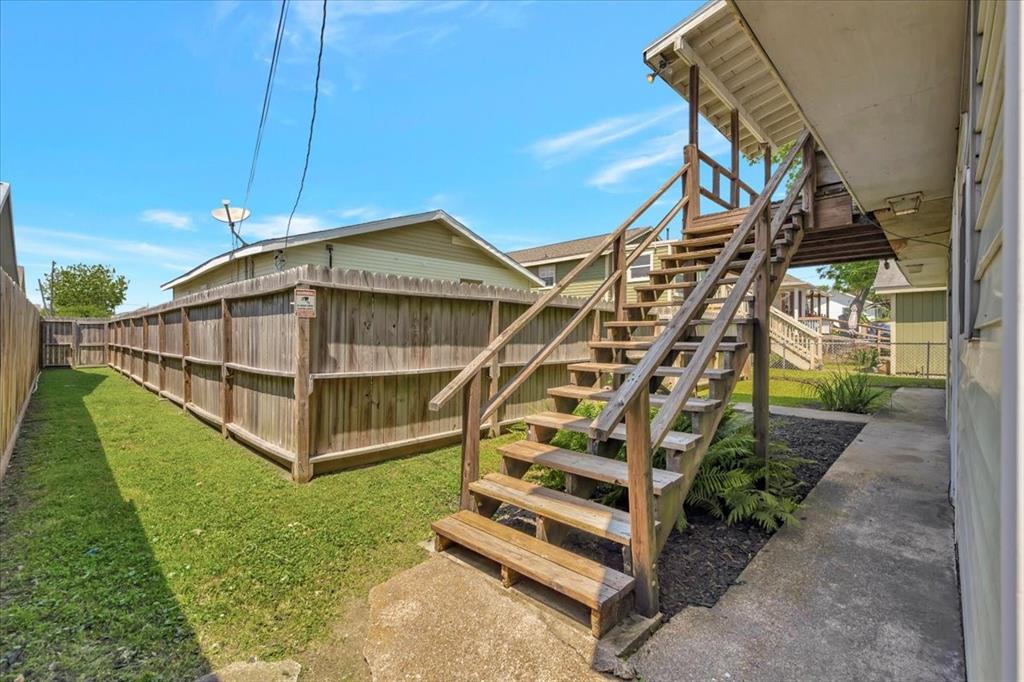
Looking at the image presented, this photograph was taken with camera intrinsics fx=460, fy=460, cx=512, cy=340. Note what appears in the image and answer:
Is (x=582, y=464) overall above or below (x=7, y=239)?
below

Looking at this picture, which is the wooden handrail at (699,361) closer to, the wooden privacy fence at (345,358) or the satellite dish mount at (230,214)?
the wooden privacy fence at (345,358)

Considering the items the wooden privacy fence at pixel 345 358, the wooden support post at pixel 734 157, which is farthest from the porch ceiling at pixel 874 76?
the wooden privacy fence at pixel 345 358

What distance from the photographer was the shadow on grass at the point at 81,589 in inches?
80.1

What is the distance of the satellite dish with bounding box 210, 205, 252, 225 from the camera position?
1116 cm

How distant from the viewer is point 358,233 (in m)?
10.8

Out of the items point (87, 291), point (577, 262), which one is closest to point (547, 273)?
point (577, 262)

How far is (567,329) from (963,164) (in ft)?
8.63

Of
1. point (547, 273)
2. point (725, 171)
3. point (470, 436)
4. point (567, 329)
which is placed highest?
point (547, 273)

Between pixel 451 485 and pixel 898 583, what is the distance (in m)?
3.24

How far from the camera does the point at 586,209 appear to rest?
76.6 ft

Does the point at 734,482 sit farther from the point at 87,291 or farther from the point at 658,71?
the point at 87,291

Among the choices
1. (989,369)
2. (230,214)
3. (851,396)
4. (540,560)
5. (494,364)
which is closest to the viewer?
(989,369)

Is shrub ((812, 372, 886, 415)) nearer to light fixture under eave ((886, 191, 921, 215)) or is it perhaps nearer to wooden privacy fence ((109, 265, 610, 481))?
light fixture under eave ((886, 191, 921, 215))

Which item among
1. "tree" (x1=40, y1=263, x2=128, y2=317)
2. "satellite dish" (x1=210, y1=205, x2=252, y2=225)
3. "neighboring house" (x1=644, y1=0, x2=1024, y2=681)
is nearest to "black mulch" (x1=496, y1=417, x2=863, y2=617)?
"neighboring house" (x1=644, y1=0, x2=1024, y2=681)
